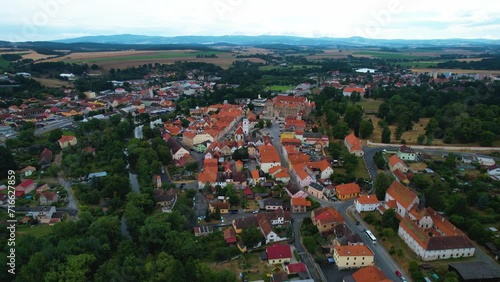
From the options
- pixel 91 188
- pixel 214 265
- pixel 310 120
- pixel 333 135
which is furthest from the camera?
pixel 310 120

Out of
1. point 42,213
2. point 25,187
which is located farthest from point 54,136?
point 42,213

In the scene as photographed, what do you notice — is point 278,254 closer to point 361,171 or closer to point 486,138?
point 361,171

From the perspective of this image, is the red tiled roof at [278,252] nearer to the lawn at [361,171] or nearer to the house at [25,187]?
the lawn at [361,171]

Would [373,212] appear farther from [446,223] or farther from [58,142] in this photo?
[58,142]

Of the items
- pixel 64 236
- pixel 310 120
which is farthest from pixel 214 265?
pixel 310 120

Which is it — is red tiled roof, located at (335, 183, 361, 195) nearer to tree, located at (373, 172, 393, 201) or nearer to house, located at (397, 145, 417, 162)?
tree, located at (373, 172, 393, 201)

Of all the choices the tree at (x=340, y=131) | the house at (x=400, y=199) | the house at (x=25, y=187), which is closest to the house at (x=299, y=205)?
A: the house at (x=400, y=199)
